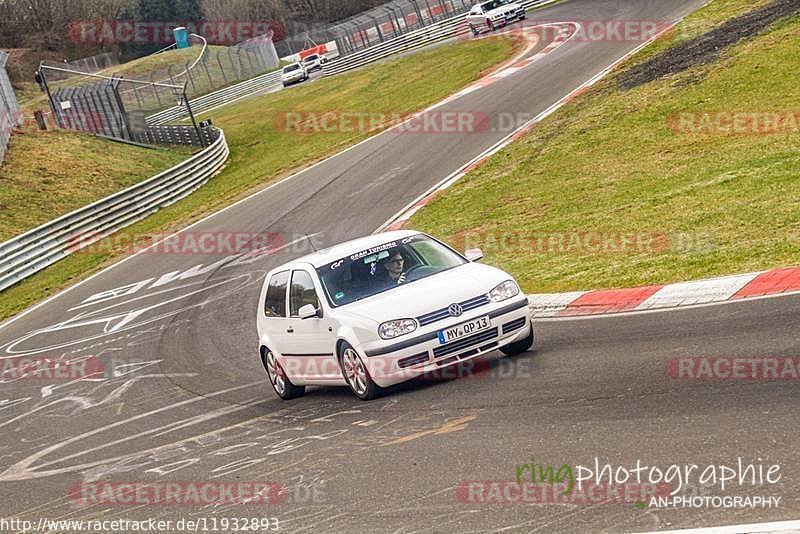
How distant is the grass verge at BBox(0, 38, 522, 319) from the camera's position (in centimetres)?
2966

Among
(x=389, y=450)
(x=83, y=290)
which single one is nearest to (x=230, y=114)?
(x=83, y=290)

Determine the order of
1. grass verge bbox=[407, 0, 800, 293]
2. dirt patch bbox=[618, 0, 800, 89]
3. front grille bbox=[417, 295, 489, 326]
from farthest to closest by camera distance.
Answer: dirt patch bbox=[618, 0, 800, 89] → grass verge bbox=[407, 0, 800, 293] → front grille bbox=[417, 295, 489, 326]

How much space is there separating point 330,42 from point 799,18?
52995mm

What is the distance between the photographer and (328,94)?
5525 centimetres

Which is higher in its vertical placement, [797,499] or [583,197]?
[797,499]

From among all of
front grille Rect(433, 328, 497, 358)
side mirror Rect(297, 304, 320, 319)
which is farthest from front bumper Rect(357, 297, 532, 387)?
side mirror Rect(297, 304, 320, 319)

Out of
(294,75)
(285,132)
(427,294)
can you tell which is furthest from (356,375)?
(294,75)

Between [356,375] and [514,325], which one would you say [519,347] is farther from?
[356,375]

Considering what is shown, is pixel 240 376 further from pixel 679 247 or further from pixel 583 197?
pixel 583 197

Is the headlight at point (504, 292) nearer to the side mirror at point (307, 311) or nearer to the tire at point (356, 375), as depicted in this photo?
→ the tire at point (356, 375)

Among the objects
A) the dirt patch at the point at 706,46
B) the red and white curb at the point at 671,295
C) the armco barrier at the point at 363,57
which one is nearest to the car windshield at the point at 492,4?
the armco barrier at the point at 363,57

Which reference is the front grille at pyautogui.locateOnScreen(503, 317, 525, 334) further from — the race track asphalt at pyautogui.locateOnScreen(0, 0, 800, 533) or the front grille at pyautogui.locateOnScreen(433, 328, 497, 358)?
the race track asphalt at pyautogui.locateOnScreen(0, 0, 800, 533)

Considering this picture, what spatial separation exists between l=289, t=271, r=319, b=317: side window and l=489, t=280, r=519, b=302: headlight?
6.45 feet

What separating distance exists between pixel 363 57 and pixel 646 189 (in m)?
47.3
